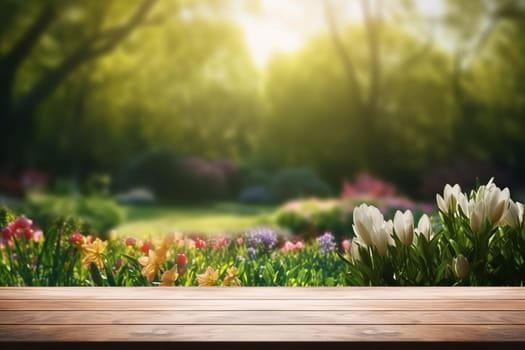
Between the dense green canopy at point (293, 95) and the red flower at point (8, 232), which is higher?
the dense green canopy at point (293, 95)

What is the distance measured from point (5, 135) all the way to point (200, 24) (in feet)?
21.0

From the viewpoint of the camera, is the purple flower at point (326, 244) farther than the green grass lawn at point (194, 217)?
No

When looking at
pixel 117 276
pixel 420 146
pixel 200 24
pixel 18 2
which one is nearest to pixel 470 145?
pixel 420 146

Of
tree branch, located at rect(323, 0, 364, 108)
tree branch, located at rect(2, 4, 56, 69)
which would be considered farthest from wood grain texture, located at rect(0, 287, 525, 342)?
tree branch, located at rect(323, 0, 364, 108)

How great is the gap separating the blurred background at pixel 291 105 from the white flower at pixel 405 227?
1283 cm

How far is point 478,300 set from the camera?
2264 mm

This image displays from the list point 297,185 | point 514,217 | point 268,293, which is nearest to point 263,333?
point 268,293

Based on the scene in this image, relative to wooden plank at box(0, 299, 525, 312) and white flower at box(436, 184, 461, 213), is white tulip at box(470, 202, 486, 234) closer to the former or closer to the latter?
white flower at box(436, 184, 461, 213)

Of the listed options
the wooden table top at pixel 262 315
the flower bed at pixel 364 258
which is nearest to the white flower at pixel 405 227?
the flower bed at pixel 364 258

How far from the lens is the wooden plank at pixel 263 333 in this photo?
5.75 feet

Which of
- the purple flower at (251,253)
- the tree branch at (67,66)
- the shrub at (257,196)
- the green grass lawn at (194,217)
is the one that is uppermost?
the tree branch at (67,66)

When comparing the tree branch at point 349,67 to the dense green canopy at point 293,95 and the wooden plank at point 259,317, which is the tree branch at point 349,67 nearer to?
the dense green canopy at point 293,95

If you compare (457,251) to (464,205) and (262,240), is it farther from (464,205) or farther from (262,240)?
(262,240)

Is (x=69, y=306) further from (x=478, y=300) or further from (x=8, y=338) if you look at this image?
(x=478, y=300)
